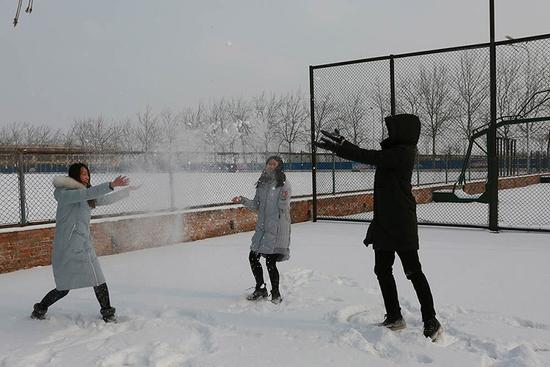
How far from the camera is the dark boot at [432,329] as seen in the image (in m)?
3.81

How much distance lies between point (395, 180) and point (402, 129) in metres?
0.41

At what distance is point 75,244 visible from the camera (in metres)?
4.34

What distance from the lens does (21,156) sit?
23.0 ft

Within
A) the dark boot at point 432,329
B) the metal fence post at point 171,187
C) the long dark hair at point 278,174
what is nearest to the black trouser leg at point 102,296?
the long dark hair at point 278,174

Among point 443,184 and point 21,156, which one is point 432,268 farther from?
point 443,184

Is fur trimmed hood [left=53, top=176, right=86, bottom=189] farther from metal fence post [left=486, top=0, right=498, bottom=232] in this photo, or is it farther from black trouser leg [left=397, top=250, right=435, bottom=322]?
metal fence post [left=486, top=0, right=498, bottom=232]

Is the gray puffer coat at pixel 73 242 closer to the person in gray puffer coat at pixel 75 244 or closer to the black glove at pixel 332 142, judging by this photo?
the person in gray puffer coat at pixel 75 244

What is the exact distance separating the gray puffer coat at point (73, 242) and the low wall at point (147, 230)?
2647 millimetres

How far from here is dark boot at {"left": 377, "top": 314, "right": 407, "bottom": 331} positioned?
4051 mm

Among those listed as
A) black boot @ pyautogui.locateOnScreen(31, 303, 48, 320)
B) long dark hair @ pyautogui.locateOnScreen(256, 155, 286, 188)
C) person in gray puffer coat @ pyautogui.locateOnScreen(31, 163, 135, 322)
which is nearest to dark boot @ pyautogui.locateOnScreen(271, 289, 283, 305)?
long dark hair @ pyautogui.locateOnScreen(256, 155, 286, 188)

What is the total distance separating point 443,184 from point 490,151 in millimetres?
7754

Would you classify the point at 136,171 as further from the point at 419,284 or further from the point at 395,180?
the point at 419,284

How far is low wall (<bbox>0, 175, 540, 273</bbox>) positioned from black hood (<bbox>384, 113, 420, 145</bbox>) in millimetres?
5227

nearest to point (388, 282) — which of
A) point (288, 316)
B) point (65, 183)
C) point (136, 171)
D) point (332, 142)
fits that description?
point (288, 316)
